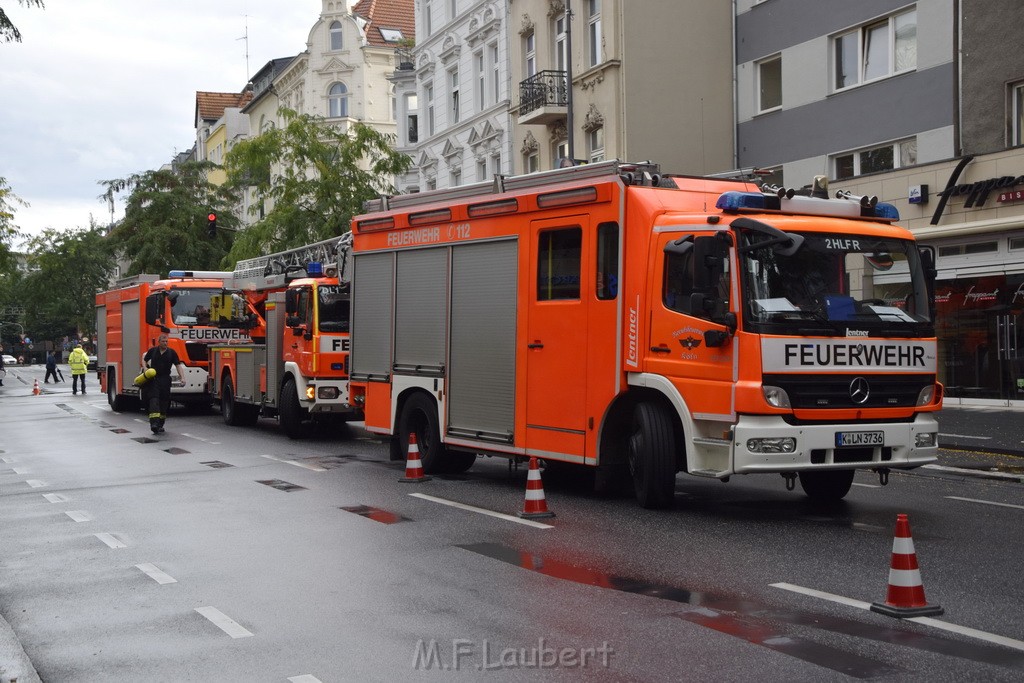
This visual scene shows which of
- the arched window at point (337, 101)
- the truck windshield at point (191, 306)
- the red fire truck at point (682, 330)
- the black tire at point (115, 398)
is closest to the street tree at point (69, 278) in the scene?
the arched window at point (337, 101)

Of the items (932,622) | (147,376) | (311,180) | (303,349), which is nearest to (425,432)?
(303,349)

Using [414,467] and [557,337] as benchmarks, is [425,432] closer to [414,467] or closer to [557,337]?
[414,467]

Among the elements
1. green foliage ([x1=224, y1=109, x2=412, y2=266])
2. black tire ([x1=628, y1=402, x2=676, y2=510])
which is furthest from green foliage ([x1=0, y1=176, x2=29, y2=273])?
black tire ([x1=628, y1=402, x2=676, y2=510])

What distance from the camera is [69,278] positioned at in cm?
9588

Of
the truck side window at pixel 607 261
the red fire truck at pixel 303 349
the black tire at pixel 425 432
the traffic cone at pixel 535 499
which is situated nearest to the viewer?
the traffic cone at pixel 535 499

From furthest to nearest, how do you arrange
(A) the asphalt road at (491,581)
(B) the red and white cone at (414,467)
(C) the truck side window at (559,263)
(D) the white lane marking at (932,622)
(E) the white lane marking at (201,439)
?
(E) the white lane marking at (201,439) < (B) the red and white cone at (414,467) < (C) the truck side window at (559,263) < (D) the white lane marking at (932,622) < (A) the asphalt road at (491,581)

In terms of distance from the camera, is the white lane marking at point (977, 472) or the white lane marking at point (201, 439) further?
the white lane marking at point (201, 439)

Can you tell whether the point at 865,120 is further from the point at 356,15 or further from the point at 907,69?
the point at 356,15

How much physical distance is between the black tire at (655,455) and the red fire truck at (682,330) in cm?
2

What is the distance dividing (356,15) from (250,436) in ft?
175

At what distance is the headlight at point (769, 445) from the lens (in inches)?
378

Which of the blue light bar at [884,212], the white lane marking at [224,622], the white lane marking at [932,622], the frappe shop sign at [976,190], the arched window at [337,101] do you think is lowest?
the white lane marking at [224,622]

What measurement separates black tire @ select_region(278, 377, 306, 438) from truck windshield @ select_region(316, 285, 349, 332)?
1222 millimetres

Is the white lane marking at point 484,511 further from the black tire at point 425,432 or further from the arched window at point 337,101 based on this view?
the arched window at point 337,101
